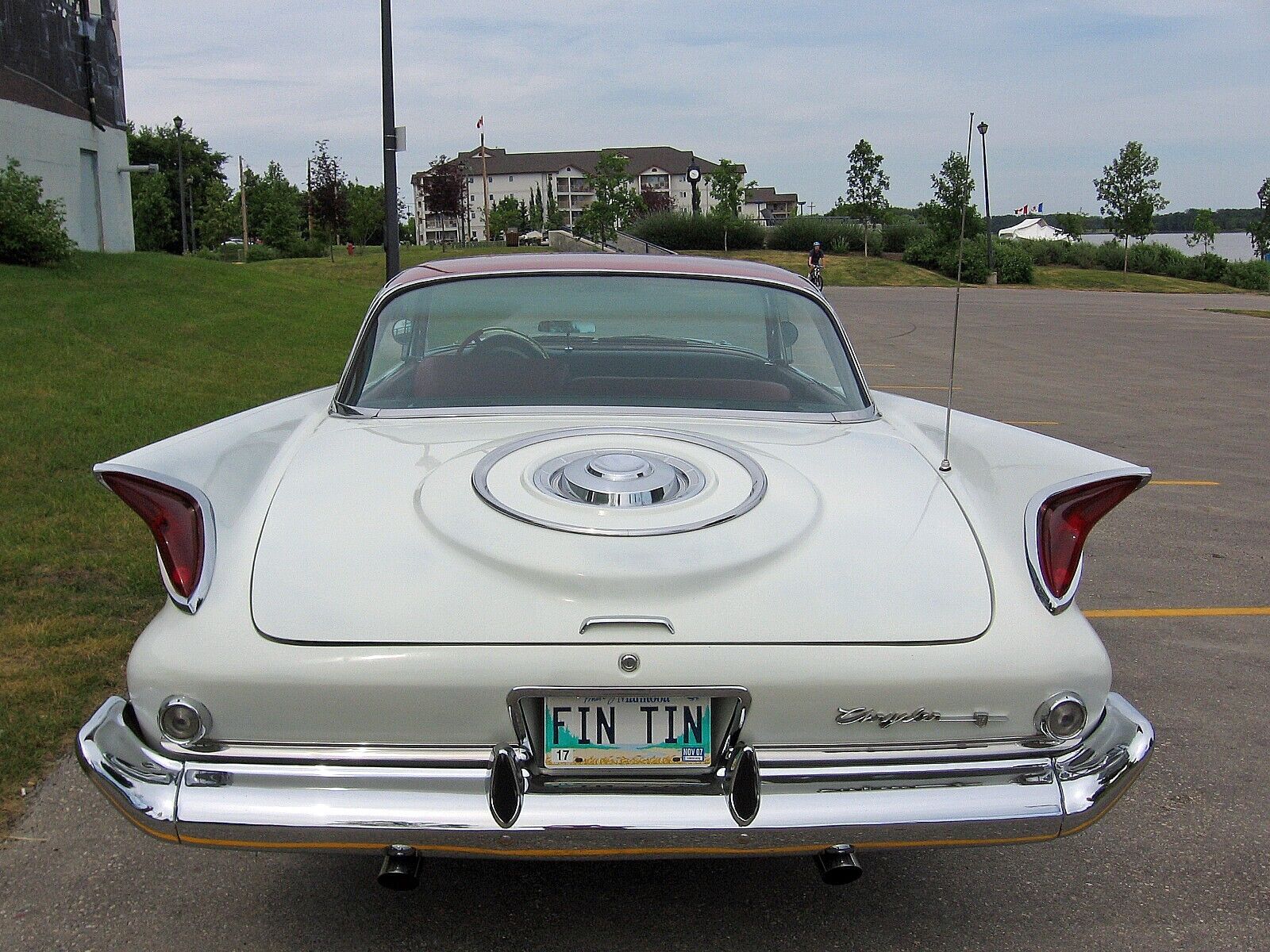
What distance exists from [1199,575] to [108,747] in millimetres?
5113

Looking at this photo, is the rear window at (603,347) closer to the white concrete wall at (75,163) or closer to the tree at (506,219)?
the white concrete wall at (75,163)

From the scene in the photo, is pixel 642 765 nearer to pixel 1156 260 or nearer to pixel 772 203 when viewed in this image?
pixel 1156 260

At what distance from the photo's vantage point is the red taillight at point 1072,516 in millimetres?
2572

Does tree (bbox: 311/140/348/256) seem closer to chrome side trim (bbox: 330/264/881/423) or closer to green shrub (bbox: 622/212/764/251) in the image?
green shrub (bbox: 622/212/764/251)

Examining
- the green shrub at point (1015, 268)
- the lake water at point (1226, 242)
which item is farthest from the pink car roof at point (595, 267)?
the lake water at point (1226, 242)

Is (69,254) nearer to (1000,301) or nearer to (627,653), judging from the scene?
(627,653)

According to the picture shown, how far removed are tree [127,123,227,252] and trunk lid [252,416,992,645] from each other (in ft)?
250

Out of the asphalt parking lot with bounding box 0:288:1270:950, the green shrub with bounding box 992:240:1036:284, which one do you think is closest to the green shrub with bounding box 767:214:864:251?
the green shrub with bounding box 992:240:1036:284

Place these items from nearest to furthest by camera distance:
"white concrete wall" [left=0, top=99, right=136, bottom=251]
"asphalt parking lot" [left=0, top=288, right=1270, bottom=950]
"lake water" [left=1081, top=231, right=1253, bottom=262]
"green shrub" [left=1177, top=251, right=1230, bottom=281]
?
"asphalt parking lot" [left=0, top=288, right=1270, bottom=950]
"white concrete wall" [left=0, top=99, right=136, bottom=251]
"green shrub" [left=1177, top=251, right=1230, bottom=281]
"lake water" [left=1081, top=231, right=1253, bottom=262]

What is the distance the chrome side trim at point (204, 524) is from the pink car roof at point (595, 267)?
1407 millimetres

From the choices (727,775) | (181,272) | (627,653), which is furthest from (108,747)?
(181,272)

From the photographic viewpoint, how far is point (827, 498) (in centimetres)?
271

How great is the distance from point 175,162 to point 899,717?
3453 inches

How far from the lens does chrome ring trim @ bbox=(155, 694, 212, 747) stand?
228 cm
